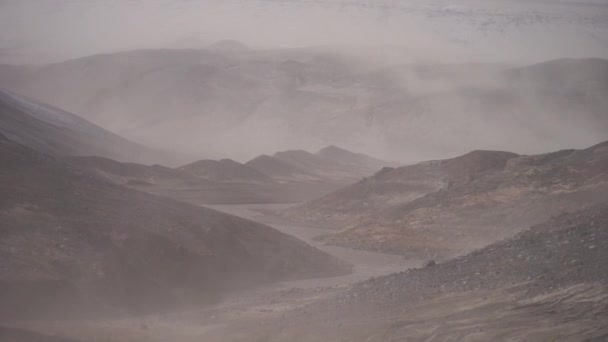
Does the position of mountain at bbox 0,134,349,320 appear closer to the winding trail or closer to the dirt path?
the dirt path

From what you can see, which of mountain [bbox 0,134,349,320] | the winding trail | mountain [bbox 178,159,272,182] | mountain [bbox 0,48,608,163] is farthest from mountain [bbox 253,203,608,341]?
mountain [bbox 0,48,608,163]

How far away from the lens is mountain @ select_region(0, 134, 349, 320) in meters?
18.5

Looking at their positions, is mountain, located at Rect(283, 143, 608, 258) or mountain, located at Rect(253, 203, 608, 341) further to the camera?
mountain, located at Rect(283, 143, 608, 258)

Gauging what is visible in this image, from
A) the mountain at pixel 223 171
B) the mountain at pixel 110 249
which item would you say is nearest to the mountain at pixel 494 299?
the mountain at pixel 110 249

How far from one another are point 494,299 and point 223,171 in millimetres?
59268

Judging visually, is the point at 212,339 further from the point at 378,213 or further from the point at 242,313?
the point at 378,213

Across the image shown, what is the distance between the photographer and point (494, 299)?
45.0ft

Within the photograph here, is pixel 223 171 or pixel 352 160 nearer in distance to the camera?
pixel 223 171

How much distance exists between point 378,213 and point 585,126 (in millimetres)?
95707

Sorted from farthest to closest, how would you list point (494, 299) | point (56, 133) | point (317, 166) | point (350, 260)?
point (317, 166), point (56, 133), point (350, 260), point (494, 299)

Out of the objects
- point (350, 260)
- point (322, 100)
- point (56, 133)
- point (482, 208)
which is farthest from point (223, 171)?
point (322, 100)

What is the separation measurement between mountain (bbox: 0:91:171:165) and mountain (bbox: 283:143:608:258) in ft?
102

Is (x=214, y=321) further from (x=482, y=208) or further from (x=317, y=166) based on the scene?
(x=317, y=166)

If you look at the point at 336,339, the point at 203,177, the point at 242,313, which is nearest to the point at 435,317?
the point at 336,339
